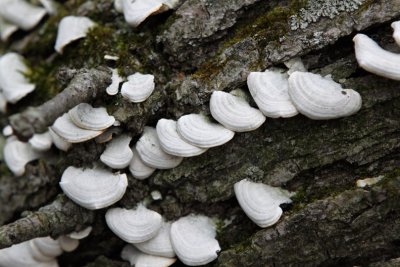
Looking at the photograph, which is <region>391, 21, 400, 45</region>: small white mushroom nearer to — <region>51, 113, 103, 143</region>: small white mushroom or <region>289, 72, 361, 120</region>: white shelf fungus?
<region>289, 72, 361, 120</region>: white shelf fungus

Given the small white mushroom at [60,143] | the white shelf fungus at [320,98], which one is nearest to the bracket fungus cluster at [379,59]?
the white shelf fungus at [320,98]

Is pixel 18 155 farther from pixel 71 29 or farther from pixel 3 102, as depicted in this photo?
pixel 71 29

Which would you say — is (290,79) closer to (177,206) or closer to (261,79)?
(261,79)

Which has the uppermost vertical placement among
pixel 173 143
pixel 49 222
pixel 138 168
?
pixel 173 143

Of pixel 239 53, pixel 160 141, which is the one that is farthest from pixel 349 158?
pixel 160 141

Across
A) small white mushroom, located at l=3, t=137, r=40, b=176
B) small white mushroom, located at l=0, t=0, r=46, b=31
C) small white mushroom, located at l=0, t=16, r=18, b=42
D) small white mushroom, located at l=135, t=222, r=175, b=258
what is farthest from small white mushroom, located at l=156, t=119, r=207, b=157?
small white mushroom, located at l=0, t=16, r=18, b=42

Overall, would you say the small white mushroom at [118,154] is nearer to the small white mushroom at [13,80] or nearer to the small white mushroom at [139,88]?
the small white mushroom at [139,88]

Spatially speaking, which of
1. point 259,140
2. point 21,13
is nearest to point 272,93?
point 259,140
